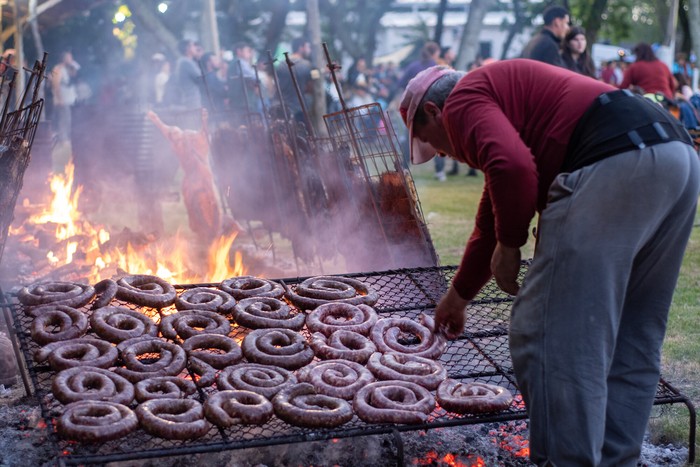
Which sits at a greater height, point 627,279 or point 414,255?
point 627,279

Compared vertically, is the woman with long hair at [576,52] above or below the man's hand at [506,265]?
below

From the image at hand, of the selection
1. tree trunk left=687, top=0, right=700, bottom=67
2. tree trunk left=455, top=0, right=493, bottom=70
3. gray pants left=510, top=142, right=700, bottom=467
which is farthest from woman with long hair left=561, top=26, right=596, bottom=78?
tree trunk left=687, top=0, right=700, bottom=67

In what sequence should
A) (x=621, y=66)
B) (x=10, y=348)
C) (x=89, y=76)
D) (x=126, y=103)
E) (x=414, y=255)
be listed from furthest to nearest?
1. (x=621, y=66)
2. (x=89, y=76)
3. (x=126, y=103)
4. (x=414, y=255)
5. (x=10, y=348)

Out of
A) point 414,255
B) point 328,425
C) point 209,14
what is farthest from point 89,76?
point 328,425

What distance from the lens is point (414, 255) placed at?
23.5ft

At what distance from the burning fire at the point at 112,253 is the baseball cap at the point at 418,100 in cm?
405

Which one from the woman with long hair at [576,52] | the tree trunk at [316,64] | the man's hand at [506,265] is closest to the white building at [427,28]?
the tree trunk at [316,64]

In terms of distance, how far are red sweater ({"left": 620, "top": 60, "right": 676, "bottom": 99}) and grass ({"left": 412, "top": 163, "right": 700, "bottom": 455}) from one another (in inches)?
83.7

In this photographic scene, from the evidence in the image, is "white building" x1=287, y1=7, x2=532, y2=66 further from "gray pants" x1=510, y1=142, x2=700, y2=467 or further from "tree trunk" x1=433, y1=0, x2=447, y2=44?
"gray pants" x1=510, y1=142, x2=700, y2=467

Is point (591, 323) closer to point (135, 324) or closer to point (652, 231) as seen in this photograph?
point (652, 231)

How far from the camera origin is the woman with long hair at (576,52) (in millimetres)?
11297

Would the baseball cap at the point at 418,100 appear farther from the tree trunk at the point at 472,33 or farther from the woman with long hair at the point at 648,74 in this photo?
the tree trunk at the point at 472,33

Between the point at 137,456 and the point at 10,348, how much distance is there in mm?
2461

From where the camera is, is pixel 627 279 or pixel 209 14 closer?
pixel 627 279
